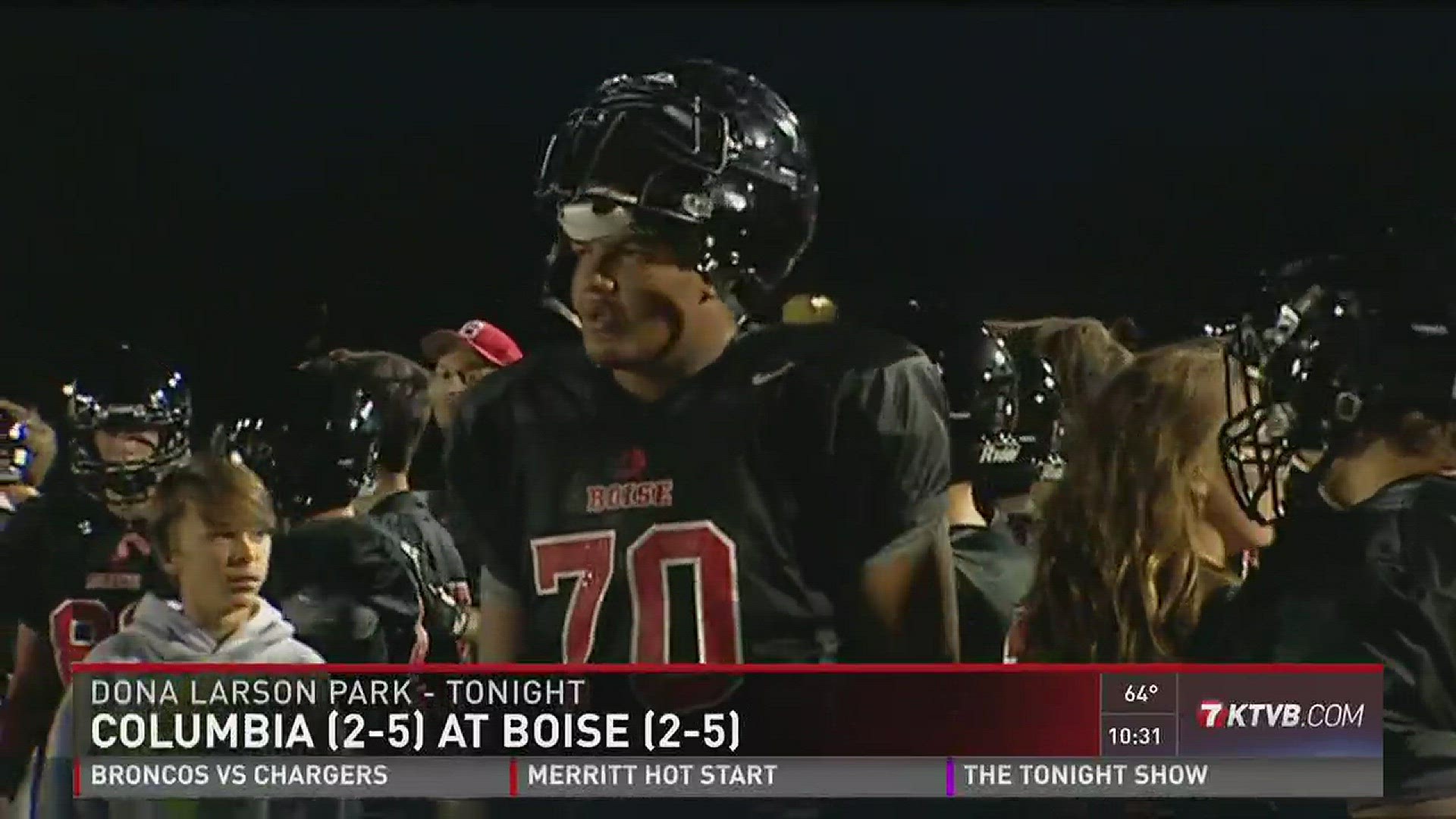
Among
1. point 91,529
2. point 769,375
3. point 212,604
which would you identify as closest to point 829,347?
point 769,375

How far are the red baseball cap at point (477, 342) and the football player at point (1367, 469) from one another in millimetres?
1017

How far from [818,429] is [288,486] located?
0.76 m

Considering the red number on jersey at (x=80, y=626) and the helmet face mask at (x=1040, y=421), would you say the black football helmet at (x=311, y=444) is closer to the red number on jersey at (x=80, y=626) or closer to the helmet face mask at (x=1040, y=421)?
the red number on jersey at (x=80, y=626)

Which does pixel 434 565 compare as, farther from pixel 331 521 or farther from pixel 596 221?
pixel 596 221

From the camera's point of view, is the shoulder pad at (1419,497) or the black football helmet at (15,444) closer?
the shoulder pad at (1419,497)

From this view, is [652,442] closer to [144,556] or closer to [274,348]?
[274,348]

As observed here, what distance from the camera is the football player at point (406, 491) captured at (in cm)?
217

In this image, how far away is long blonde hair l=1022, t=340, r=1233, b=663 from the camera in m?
2.14

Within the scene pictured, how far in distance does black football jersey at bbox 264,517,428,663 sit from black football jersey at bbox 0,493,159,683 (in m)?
0.22

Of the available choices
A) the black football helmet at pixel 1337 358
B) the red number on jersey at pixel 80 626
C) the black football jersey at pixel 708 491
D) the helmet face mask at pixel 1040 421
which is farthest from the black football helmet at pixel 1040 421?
the red number on jersey at pixel 80 626

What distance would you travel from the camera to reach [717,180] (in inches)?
83.4

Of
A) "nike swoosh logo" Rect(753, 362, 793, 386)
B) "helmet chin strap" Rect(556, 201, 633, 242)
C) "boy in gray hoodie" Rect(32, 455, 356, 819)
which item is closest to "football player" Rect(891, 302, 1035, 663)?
"nike swoosh logo" Rect(753, 362, 793, 386)

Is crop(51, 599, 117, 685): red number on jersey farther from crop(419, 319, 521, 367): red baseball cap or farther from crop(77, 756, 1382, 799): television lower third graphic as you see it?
crop(419, 319, 521, 367): red baseball cap

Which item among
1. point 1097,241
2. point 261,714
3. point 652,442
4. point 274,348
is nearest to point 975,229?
point 1097,241
